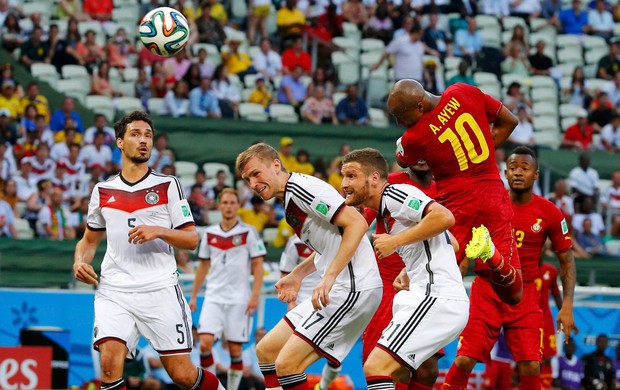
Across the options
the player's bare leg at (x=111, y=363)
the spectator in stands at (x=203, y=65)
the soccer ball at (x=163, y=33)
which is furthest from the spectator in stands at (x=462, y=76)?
the player's bare leg at (x=111, y=363)

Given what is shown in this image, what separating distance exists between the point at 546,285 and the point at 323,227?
13.6 ft

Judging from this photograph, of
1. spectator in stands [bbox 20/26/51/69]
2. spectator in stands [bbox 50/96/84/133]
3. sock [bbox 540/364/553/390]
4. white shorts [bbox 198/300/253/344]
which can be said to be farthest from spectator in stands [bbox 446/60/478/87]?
sock [bbox 540/364/553/390]

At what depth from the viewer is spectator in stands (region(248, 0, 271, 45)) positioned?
21641 mm

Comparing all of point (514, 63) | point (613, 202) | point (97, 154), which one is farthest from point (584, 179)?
point (97, 154)

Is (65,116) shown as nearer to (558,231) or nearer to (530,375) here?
(558,231)

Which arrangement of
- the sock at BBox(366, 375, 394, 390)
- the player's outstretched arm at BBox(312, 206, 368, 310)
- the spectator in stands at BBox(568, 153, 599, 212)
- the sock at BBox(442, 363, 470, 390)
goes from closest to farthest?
the sock at BBox(366, 375, 394, 390) < the player's outstretched arm at BBox(312, 206, 368, 310) < the sock at BBox(442, 363, 470, 390) < the spectator in stands at BBox(568, 153, 599, 212)

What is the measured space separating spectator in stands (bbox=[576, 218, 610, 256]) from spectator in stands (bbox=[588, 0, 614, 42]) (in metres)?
8.32

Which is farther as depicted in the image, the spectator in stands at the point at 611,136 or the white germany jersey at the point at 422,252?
the spectator in stands at the point at 611,136

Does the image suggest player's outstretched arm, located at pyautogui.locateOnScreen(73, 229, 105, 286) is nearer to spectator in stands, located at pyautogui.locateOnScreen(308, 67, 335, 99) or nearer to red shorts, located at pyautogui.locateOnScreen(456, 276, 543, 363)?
red shorts, located at pyautogui.locateOnScreen(456, 276, 543, 363)

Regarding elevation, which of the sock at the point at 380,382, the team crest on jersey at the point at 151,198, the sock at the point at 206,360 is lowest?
the sock at the point at 206,360

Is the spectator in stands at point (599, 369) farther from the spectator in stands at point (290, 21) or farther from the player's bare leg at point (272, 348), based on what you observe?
the spectator in stands at point (290, 21)

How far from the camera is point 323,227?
8016 mm

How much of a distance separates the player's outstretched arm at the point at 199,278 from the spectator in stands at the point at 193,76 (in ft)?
23.7

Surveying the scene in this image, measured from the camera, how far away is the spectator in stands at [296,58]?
21172 millimetres
